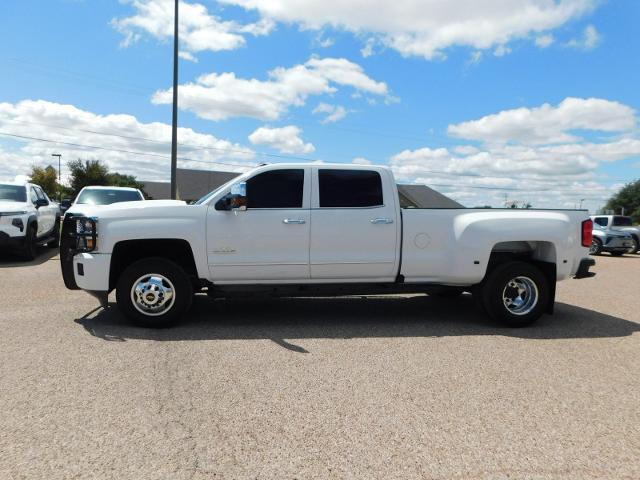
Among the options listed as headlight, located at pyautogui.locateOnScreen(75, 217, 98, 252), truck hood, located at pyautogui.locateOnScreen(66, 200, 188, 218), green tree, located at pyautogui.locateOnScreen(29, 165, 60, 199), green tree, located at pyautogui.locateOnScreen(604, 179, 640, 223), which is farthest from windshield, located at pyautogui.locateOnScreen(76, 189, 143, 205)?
green tree, located at pyautogui.locateOnScreen(604, 179, 640, 223)

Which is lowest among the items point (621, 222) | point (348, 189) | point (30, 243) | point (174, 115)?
point (30, 243)

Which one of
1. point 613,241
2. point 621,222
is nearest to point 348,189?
point 613,241

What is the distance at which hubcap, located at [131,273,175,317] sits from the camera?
5.99 metres

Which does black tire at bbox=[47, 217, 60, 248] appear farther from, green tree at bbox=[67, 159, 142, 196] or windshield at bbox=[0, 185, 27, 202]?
green tree at bbox=[67, 159, 142, 196]

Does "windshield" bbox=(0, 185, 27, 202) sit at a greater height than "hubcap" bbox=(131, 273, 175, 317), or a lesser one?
greater

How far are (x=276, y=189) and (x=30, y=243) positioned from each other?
28.3 feet

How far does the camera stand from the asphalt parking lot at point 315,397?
3.03 metres

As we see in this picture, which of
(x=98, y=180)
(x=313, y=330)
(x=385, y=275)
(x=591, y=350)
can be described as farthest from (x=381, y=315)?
(x=98, y=180)

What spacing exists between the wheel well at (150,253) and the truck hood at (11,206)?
727 cm

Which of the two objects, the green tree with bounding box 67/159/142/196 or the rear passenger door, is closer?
the rear passenger door

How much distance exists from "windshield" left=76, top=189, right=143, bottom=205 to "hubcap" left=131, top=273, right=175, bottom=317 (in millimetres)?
8623

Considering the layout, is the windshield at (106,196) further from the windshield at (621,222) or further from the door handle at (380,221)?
the windshield at (621,222)

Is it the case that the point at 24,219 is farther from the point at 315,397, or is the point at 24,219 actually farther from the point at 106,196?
the point at 315,397

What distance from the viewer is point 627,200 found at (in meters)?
96.7
